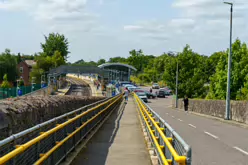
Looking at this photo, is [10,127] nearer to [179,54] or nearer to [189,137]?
[189,137]

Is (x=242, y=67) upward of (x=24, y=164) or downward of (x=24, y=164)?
upward

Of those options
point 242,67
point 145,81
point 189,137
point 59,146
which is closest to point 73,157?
point 59,146

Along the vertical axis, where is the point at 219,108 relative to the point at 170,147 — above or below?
below

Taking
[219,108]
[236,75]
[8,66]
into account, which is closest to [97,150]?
[219,108]

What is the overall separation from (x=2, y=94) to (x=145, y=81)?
12690 centimetres

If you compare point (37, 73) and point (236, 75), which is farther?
point (37, 73)

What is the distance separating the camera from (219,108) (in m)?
33.5

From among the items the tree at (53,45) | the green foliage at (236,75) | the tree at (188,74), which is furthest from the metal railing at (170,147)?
the tree at (53,45)

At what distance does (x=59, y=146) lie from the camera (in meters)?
9.17

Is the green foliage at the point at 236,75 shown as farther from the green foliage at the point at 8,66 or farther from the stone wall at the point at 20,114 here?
the green foliage at the point at 8,66

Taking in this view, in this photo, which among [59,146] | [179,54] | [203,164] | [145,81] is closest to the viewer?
[59,146]

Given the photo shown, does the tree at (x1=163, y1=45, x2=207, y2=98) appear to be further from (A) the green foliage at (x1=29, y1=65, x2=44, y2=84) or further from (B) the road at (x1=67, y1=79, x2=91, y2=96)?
(A) the green foliage at (x1=29, y1=65, x2=44, y2=84)

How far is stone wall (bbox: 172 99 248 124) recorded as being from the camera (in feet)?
88.0

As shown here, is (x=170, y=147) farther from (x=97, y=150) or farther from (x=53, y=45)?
(x=53, y=45)
